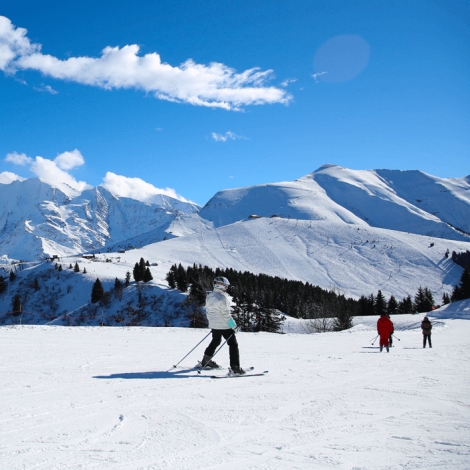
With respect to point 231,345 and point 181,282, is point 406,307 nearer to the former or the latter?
point 181,282

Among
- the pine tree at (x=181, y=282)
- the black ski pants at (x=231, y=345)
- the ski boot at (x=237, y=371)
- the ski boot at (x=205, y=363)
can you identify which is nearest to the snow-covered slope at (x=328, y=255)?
the pine tree at (x=181, y=282)

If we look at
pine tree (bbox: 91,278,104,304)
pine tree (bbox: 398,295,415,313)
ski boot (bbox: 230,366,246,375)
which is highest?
ski boot (bbox: 230,366,246,375)

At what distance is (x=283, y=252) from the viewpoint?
5468 inches

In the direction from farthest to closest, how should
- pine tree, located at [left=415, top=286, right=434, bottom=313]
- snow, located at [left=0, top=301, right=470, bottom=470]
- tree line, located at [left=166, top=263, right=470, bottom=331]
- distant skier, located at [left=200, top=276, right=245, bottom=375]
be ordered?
1. pine tree, located at [left=415, top=286, right=434, bottom=313]
2. tree line, located at [left=166, top=263, right=470, bottom=331]
3. distant skier, located at [left=200, top=276, right=245, bottom=375]
4. snow, located at [left=0, top=301, right=470, bottom=470]

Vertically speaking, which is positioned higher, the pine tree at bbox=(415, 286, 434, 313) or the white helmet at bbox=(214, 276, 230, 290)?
the white helmet at bbox=(214, 276, 230, 290)

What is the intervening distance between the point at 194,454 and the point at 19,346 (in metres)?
11.4

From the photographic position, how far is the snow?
388 centimetres

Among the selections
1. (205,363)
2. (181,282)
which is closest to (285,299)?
(181,282)

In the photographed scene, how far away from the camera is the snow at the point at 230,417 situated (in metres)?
3.88

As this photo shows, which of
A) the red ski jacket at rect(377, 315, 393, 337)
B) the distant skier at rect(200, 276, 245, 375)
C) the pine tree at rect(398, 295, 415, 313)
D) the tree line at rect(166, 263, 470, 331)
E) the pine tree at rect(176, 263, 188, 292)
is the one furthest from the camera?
the pine tree at rect(398, 295, 415, 313)

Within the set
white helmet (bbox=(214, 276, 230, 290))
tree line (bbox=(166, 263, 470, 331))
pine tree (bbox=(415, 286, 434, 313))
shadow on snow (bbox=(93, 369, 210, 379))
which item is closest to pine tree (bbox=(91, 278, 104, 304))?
tree line (bbox=(166, 263, 470, 331))

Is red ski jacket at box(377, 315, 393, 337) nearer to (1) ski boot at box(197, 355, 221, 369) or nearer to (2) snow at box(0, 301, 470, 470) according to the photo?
(2) snow at box(0, 301, 470, 470)

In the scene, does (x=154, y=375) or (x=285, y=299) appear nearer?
(x=154, y=375)

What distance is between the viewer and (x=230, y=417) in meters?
5.31
